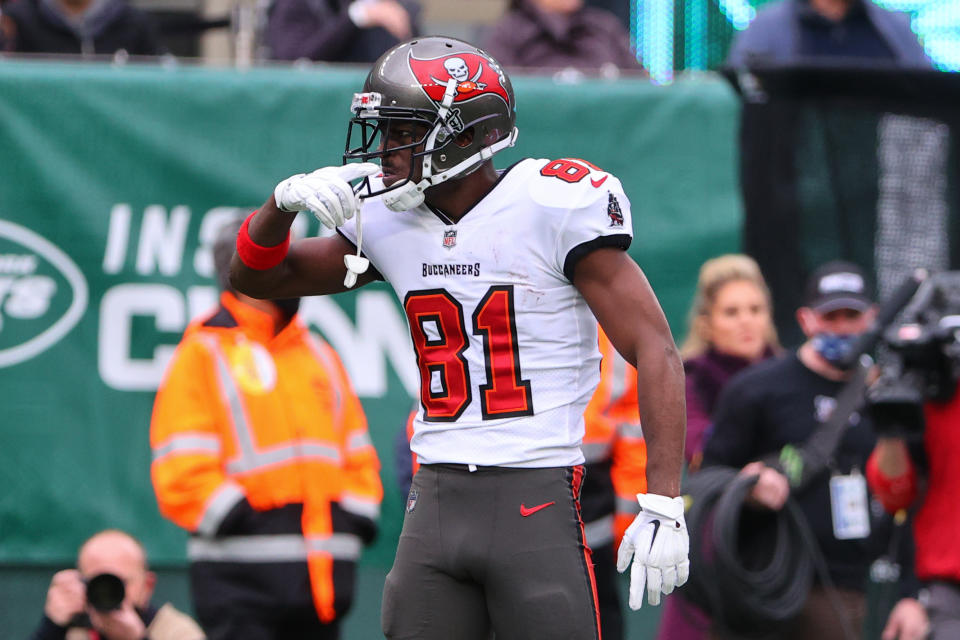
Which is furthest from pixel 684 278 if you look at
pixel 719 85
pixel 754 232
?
pixel 719 85

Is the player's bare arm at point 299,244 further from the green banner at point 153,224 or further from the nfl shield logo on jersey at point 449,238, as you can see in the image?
the green banner at point 153,224

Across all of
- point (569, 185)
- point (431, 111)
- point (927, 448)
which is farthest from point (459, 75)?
point (927, 448)

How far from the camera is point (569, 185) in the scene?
11.5ft

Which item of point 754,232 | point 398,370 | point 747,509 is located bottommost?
point 747,509

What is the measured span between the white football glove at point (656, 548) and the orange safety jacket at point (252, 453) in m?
1.81

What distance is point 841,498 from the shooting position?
18.4 ft

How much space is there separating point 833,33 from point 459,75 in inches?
165

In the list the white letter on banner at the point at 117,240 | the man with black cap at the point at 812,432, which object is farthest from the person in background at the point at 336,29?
the man with black cap at the point at 812,432

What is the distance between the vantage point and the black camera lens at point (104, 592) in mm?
4785

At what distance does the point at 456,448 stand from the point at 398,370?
9.06ft

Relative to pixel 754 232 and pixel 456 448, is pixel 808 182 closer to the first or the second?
pixel 754 232

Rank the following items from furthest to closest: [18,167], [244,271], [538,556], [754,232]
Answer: [754,232] < [18,167] < [244,271] < [538,556]

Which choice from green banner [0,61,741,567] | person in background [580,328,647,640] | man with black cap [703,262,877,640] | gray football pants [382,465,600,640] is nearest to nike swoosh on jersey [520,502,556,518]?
gray football pants [382,465,600,640]

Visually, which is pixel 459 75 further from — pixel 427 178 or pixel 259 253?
pixel 259 253
